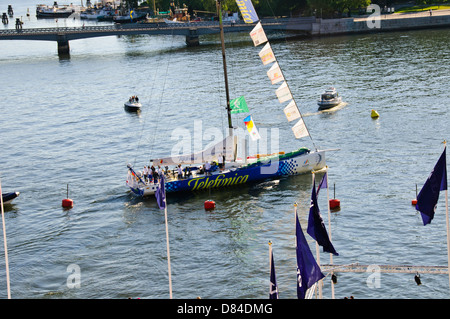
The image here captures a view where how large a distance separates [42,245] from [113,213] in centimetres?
767

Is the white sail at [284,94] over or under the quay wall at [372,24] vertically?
under

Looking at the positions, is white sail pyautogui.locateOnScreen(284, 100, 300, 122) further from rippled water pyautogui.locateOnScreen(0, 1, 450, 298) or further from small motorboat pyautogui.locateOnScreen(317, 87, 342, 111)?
small motorboat pyautogui.locateOnScreen(317, 87, 342, 111)

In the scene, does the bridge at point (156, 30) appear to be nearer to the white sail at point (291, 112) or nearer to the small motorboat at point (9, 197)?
the small motorboat at point (9, 197)

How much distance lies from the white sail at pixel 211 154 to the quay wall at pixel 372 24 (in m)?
95.3

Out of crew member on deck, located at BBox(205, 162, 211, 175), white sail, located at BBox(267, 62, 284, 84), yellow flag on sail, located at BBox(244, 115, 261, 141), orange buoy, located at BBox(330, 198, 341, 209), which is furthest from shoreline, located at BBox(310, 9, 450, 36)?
orange buoy, located at BBox(330, 198, 341, 209)

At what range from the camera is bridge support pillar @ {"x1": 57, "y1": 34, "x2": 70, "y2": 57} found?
518 ft

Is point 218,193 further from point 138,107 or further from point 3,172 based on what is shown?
point 138,107

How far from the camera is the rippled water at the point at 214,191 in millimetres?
43750

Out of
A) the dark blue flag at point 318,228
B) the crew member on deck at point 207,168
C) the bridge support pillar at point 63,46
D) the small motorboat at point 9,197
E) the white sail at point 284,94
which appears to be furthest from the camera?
the bridge support pillar at point 63,46

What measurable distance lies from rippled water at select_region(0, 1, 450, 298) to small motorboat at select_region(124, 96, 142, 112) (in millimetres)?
1352

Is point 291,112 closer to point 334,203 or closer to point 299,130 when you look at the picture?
point 299,130

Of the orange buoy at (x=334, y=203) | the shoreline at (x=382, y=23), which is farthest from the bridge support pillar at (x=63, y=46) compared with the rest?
the orange buoy at (x=334, y=203)

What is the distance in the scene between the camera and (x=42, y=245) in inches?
1980
